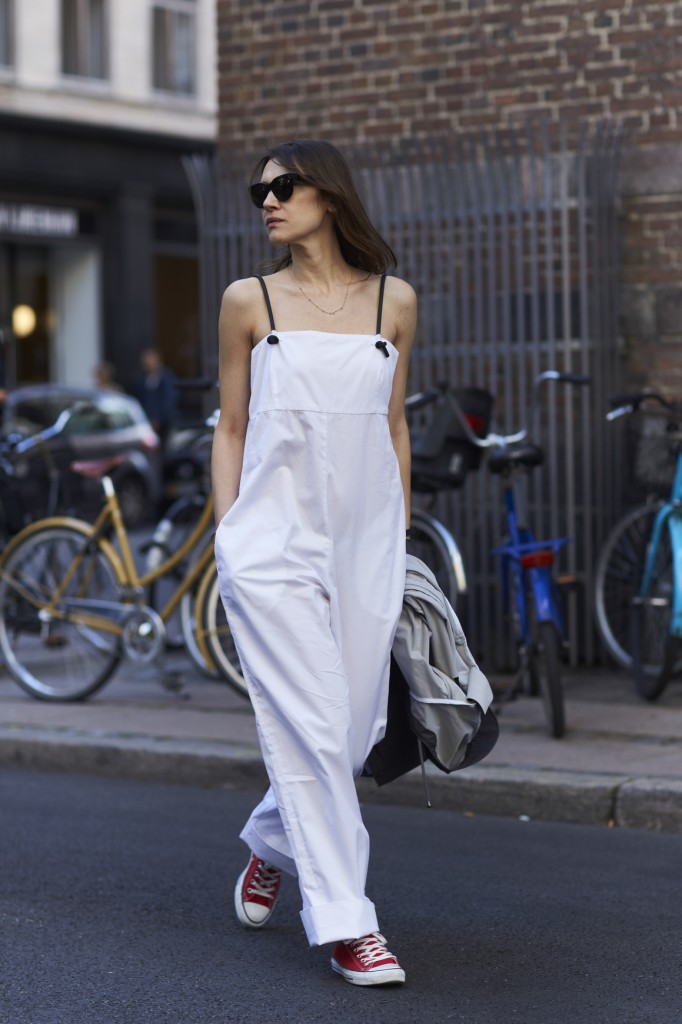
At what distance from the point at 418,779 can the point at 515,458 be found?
1.49m

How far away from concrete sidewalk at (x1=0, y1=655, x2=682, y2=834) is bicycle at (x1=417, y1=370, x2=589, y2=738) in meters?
0.22

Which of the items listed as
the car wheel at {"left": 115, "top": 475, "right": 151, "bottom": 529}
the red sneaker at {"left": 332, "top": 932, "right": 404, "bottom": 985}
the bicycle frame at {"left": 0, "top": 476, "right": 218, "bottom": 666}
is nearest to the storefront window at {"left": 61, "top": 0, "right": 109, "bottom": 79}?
the car wheel at {"left": 115, "top": 475, "right": 151, "bottom": 529}

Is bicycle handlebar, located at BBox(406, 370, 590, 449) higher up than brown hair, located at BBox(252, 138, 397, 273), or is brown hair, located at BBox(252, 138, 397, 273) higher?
brown hair, located at BBox(252, 138, 397, 273)

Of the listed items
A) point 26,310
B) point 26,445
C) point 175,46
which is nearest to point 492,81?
point 26,445

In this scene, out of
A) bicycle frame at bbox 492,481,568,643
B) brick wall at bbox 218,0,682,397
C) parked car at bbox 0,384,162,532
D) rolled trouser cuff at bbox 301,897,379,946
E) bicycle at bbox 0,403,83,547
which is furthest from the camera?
parked car at bbox 0,384,162,532

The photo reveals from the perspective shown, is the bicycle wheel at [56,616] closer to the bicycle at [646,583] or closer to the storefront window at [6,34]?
the bicycle at [646,583]

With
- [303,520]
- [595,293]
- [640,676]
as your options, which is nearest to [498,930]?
[303,520]

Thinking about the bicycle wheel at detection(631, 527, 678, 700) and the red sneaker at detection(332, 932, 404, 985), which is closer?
the red sneaker at detection(332, 932, 404, 985)

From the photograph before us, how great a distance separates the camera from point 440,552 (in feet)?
23.9

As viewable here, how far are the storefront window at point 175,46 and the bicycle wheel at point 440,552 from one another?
72.7 ft

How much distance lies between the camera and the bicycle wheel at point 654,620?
7.71m

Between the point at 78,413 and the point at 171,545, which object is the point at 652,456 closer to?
the point at 171,545

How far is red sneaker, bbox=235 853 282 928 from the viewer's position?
4.58m

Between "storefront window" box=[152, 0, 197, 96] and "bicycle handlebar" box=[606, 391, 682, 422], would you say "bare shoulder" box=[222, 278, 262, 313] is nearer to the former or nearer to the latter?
"bicycle handlebar" box=[606, 391, 682, 422]
